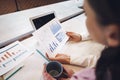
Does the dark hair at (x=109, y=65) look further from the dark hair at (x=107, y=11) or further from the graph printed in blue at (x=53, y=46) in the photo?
the graph printed in blue at (x=53, y=46)

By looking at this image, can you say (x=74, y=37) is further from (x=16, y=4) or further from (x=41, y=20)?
(x=16, y=4)

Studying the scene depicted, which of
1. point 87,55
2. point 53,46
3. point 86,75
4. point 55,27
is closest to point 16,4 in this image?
point 55,27

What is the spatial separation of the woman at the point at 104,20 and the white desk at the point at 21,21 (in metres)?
0.86

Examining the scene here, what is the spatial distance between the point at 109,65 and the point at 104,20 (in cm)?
17

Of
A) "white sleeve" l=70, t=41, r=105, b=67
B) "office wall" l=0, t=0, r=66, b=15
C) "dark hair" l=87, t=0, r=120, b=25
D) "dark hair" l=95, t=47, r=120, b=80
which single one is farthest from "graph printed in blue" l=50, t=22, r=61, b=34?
"office wall" l=0, t=0, r=66, b=15

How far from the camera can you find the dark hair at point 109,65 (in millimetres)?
582

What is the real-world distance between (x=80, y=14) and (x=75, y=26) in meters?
0.31

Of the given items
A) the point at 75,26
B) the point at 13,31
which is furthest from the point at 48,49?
the point at 75,26

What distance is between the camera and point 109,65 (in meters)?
0.62

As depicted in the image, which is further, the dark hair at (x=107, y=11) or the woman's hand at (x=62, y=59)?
the woman's hand at (x=62, y=59)

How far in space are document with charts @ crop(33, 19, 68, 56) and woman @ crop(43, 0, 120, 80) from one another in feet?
2.00

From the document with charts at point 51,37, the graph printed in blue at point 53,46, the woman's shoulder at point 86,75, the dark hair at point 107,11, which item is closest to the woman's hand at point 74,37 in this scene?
the document with charts at point 51,37

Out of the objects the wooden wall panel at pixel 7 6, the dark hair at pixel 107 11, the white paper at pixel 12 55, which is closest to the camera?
the dark hair at pixel 107 11

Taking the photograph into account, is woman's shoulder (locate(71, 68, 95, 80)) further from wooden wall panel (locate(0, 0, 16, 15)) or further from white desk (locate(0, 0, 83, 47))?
wooden wall panel (locate(0, 0, 16, 15))
